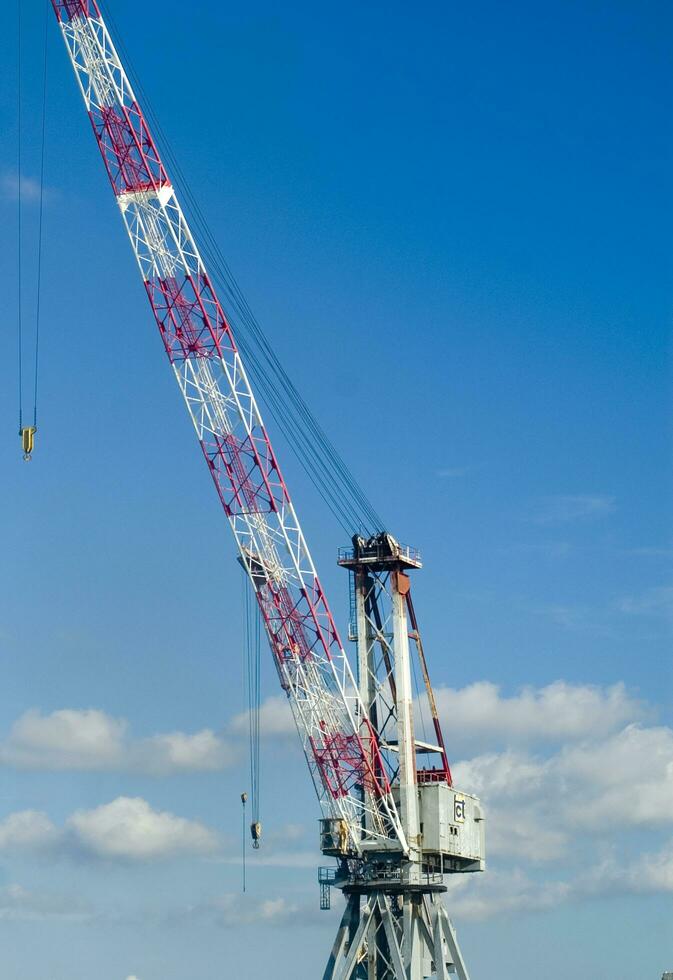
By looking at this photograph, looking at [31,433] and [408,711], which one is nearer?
[31,433]

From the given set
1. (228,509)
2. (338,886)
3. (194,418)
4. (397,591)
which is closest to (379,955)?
(338,886)

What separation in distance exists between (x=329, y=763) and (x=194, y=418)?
99.0 feet

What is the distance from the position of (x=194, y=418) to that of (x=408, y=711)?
30.3m

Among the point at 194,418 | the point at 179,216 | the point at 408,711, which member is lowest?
the point at 408,711

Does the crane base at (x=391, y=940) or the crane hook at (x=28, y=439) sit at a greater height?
the crane hook at (x=28, y=439)

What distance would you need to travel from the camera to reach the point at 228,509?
120 meters

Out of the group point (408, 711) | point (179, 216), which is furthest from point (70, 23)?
point (408, 711)

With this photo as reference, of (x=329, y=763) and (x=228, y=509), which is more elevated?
(x=228, y=509)

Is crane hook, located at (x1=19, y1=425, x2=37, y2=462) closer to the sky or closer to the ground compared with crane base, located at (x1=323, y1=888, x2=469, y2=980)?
closer to the sky

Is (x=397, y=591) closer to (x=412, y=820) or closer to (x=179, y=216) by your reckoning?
(x=412, y=820)

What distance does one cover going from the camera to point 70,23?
386 ft

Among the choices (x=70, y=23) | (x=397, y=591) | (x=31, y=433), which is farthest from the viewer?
(x=397, y=591)

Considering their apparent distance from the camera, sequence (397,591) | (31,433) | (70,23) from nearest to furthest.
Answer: (31,433) < (70,23) < (397,591)

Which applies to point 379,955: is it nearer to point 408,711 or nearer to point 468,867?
point 468,867
